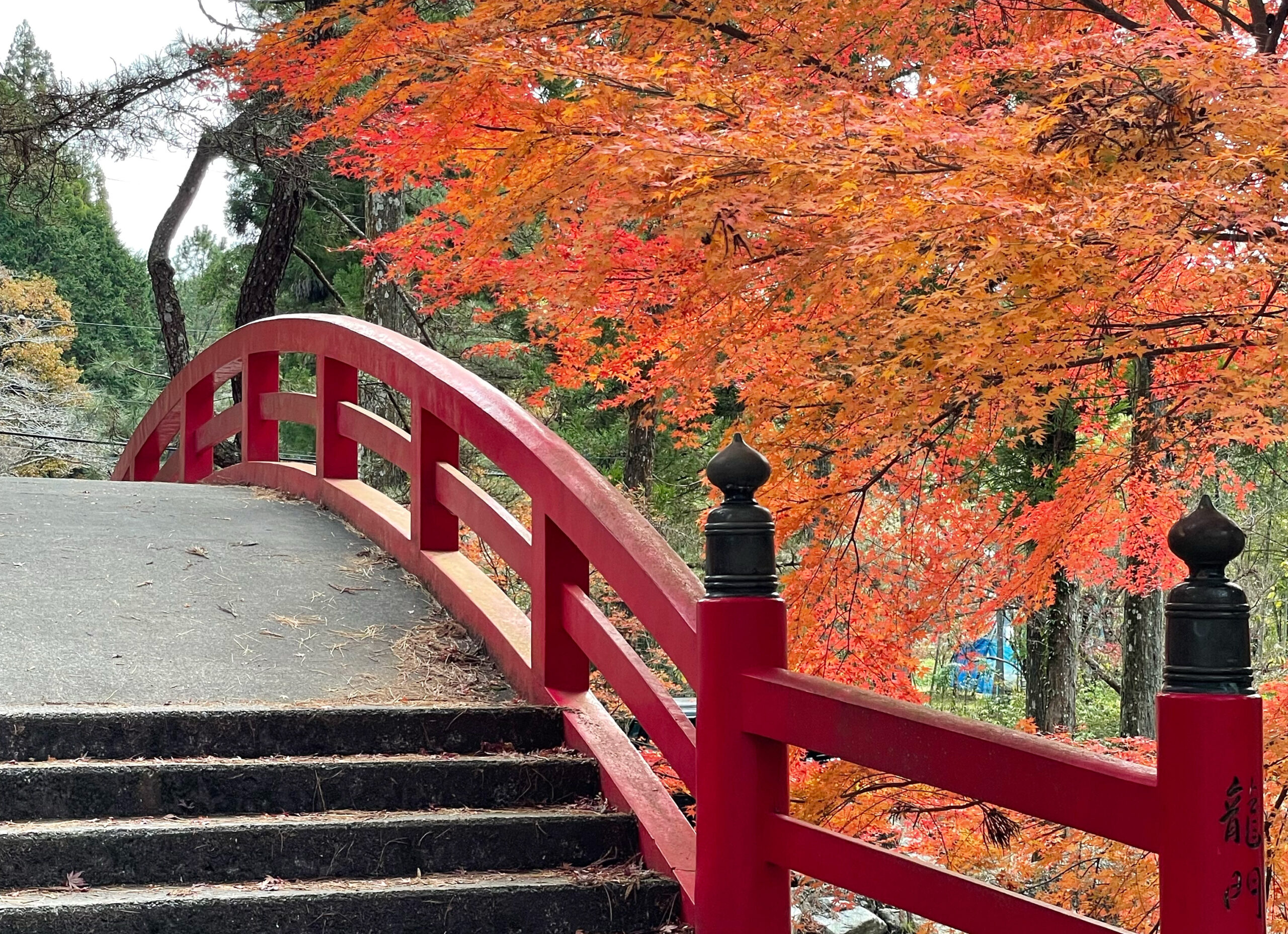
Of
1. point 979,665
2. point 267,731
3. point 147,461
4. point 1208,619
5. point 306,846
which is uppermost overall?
point 147,461

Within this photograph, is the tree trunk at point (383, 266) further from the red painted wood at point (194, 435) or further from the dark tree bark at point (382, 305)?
the red painted wood at point (194, 435)

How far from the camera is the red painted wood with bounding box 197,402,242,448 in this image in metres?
8.37

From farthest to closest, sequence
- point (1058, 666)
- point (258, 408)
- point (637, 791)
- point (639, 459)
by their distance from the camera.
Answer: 1. point (639, 459)
2. point (1058, 666)
3. point (258, 408)
4. point (637, 791)

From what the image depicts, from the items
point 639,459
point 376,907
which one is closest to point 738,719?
point 376,907

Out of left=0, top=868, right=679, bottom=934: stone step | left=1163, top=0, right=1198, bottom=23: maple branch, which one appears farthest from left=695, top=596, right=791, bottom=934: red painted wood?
left=1163, top=0, right=1198, bottom=23: maple branch

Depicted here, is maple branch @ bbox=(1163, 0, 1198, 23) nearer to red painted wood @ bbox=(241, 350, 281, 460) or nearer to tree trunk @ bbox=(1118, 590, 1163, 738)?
red painted wood @ bbox=(241, 350, 281, 460)

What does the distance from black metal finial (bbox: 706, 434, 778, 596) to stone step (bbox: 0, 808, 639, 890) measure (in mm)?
999

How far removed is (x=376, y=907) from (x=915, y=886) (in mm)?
1419

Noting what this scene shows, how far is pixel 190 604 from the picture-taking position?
488cm

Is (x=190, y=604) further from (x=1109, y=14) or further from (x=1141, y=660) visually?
(x=1141, y=660)

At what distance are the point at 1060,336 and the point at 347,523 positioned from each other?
11.8 feet

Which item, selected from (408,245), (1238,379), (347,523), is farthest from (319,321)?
(1238,379)

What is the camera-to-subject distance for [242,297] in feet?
41.6

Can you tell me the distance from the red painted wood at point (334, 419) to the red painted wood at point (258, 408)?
137cm
